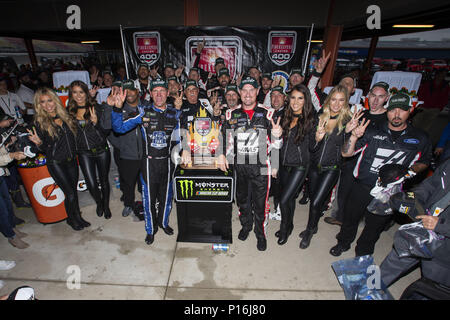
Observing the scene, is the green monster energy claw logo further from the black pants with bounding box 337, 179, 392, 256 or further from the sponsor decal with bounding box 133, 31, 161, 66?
the sponsor decal with bounding box 133, 31, 161, 66

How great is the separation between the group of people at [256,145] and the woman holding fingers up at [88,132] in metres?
0.01

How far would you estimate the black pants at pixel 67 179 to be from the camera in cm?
339

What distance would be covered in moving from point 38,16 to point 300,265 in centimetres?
1100

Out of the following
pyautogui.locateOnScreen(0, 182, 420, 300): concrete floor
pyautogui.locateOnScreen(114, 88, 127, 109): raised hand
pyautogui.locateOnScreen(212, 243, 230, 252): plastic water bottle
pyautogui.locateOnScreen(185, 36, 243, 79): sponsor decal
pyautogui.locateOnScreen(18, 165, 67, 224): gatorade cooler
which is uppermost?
pyautogui.locateOnScreen(185, 36, 243, 79): sponsor decal

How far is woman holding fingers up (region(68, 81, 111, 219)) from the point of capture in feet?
11.4

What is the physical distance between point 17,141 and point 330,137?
14.0 feet

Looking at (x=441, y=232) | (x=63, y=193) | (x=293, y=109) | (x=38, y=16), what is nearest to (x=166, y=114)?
(x=293, y=109)

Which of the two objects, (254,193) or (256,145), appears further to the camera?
(254,193)

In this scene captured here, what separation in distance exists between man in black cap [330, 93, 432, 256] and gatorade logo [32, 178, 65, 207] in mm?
4376

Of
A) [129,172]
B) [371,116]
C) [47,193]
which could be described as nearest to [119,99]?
[129,172]

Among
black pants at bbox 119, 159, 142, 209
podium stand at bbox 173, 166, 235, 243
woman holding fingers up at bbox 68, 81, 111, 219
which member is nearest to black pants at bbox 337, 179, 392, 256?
podium stand at bbox 173, 166, 235, 243

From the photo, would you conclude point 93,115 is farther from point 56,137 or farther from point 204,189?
point 204,189

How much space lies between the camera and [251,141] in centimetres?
307

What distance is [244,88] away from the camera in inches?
119
